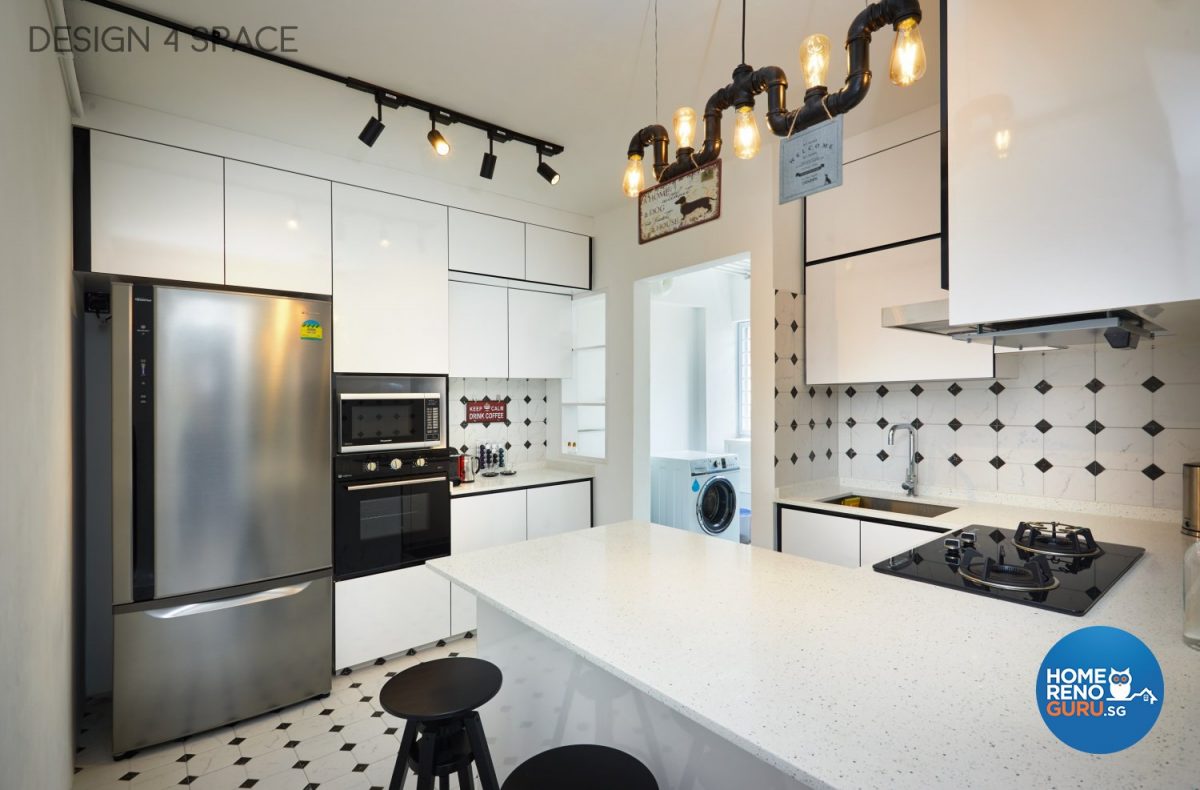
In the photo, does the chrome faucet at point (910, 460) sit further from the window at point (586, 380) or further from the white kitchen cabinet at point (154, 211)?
the white kitchen cabinet at point (154, 211)

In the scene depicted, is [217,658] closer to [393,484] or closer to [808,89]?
[393,484]

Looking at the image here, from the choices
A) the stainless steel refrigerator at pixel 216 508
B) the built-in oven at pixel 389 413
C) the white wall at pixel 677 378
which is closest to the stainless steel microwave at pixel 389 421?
the built-in oven at pixel 389 413

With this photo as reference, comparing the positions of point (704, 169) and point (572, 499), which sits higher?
point (704, 169)

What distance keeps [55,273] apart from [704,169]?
1988 millimetres

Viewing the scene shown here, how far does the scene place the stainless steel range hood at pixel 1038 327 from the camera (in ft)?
4.16

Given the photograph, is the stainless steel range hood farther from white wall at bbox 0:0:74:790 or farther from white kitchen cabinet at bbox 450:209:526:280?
white kitchen cabinet at bbox 450:209:526:280

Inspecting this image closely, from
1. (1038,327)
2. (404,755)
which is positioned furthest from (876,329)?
(404,755)

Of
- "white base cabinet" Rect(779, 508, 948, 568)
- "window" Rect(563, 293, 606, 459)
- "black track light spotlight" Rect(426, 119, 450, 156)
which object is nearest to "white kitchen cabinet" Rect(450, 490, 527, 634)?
"window" Rect(563, 293, 606, 459)

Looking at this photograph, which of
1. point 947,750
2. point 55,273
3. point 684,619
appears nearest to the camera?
point 947,750

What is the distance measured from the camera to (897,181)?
2570mm

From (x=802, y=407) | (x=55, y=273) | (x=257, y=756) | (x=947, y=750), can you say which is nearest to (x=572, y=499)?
(x=802, y=407)

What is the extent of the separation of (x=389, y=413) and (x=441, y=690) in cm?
179

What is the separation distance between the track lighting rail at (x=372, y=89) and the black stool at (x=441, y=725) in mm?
2150

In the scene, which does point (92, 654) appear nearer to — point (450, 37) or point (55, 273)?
point (55, 273)
